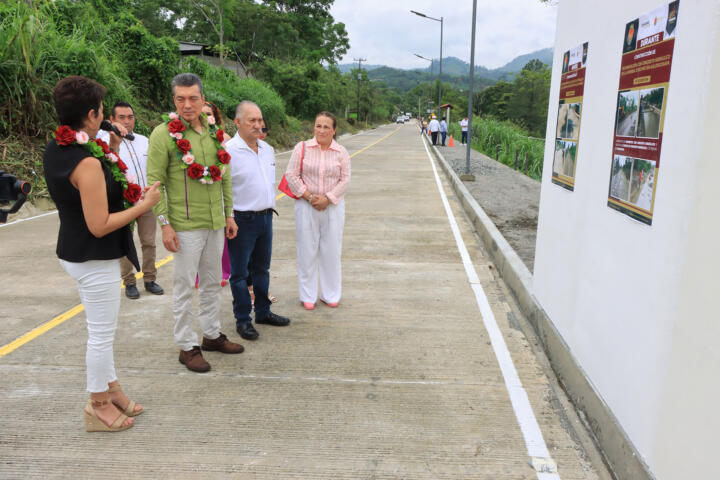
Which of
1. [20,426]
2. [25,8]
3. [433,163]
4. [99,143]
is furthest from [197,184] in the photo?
[433,163]

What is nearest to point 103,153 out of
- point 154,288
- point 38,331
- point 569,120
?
point 38,331

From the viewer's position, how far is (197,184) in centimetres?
394

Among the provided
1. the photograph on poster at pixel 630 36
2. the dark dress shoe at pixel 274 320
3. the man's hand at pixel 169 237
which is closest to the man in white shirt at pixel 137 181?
the dark dress shoe at pixel 274 320

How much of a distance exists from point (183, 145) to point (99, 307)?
4.01 ft

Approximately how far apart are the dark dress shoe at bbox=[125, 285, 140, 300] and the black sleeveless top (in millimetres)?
2703

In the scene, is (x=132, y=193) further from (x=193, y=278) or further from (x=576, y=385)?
(x=576, y=385)

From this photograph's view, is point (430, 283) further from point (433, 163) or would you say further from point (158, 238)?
point (433, 163)

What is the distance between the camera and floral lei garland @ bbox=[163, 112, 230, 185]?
3764 millimetres

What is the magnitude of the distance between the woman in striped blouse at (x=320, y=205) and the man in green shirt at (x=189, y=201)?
1.21 metres

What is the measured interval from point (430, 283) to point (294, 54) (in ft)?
162

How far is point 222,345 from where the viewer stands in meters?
4.45

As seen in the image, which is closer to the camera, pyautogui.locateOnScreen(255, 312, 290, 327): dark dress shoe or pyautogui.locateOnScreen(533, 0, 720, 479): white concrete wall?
pyautogui.locateOnScreen(533, 0, 720, 479): white concrete wall

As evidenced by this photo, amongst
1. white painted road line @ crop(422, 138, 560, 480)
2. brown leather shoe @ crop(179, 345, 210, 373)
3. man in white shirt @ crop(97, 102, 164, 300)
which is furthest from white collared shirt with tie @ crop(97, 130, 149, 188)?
white painted road line @ crop(422, 138, 560, 480)

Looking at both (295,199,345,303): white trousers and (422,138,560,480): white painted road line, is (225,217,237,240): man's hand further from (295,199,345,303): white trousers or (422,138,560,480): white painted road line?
(422,138,560,480): white painted road line
